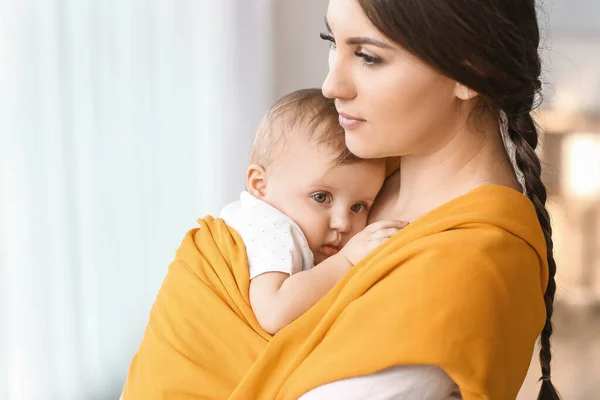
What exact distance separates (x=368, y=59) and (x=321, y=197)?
0.28 m

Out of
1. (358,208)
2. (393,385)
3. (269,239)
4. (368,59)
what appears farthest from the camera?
(358,208)

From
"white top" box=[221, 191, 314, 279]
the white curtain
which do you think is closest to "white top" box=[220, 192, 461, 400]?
"white top" box=[221, 191, 314, 279]

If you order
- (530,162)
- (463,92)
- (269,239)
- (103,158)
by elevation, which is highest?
(463,92)

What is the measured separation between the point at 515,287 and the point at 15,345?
168 cm

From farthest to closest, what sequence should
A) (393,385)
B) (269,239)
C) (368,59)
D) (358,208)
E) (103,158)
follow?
(103,158), (358,208), (269,239), (368,59), (393,385)

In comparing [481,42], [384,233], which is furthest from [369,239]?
[481,42]

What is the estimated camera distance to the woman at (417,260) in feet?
3.60

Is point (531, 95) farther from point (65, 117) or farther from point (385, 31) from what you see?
point (65, 117)

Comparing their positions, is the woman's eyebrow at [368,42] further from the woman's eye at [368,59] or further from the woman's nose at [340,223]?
the woman's nose at [340,223]

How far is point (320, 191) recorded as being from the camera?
1.38 metres

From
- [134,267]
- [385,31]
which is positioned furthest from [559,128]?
[385,31]

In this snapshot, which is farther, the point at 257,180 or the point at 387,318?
the point at 257,180

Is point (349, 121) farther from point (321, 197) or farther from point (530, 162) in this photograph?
point (530, 162)

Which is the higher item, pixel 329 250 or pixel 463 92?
pixel 463 92
